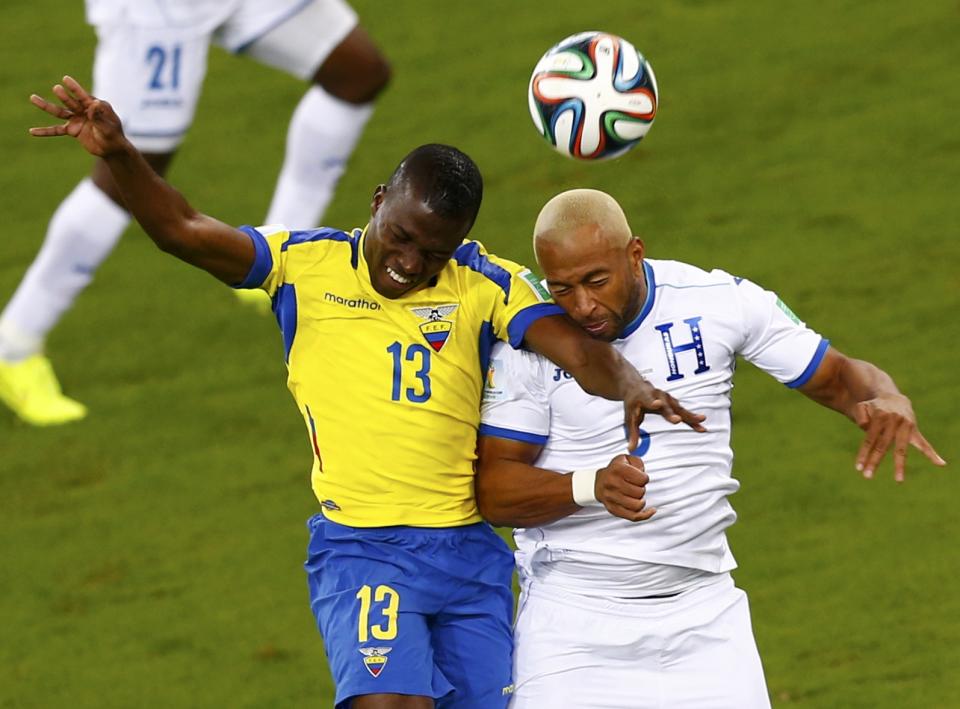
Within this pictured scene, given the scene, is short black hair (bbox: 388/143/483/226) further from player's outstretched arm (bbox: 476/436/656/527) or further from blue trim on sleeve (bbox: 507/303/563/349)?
player's outstretched arm (bbox: 476/436/656/527)

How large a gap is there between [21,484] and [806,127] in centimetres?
493

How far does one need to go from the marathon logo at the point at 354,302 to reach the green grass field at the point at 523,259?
1.96m

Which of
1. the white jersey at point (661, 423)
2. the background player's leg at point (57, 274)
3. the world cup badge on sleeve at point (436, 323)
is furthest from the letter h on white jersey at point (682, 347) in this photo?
the background player's leg at point (57, 274)

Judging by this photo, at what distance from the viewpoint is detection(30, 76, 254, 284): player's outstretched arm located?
460 cm

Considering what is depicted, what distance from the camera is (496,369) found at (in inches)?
194

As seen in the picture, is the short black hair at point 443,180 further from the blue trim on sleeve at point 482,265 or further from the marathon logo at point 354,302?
the marathon logo at point 354,302

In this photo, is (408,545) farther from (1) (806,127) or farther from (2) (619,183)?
(1) (806,127)

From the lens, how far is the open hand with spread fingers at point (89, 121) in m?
4.59

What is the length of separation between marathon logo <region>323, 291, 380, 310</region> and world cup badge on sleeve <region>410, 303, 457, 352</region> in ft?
0.34

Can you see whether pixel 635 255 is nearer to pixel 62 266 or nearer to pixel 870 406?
pixel 870 406

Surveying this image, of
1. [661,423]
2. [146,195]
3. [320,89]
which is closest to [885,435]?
[661,423]

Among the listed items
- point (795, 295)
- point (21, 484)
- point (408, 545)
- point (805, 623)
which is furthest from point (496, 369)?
point (795, 295)

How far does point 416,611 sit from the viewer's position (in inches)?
190

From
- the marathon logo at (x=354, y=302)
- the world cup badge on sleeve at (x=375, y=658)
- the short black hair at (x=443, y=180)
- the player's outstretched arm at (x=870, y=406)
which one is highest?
the short black hair at (x=443, y=180)
